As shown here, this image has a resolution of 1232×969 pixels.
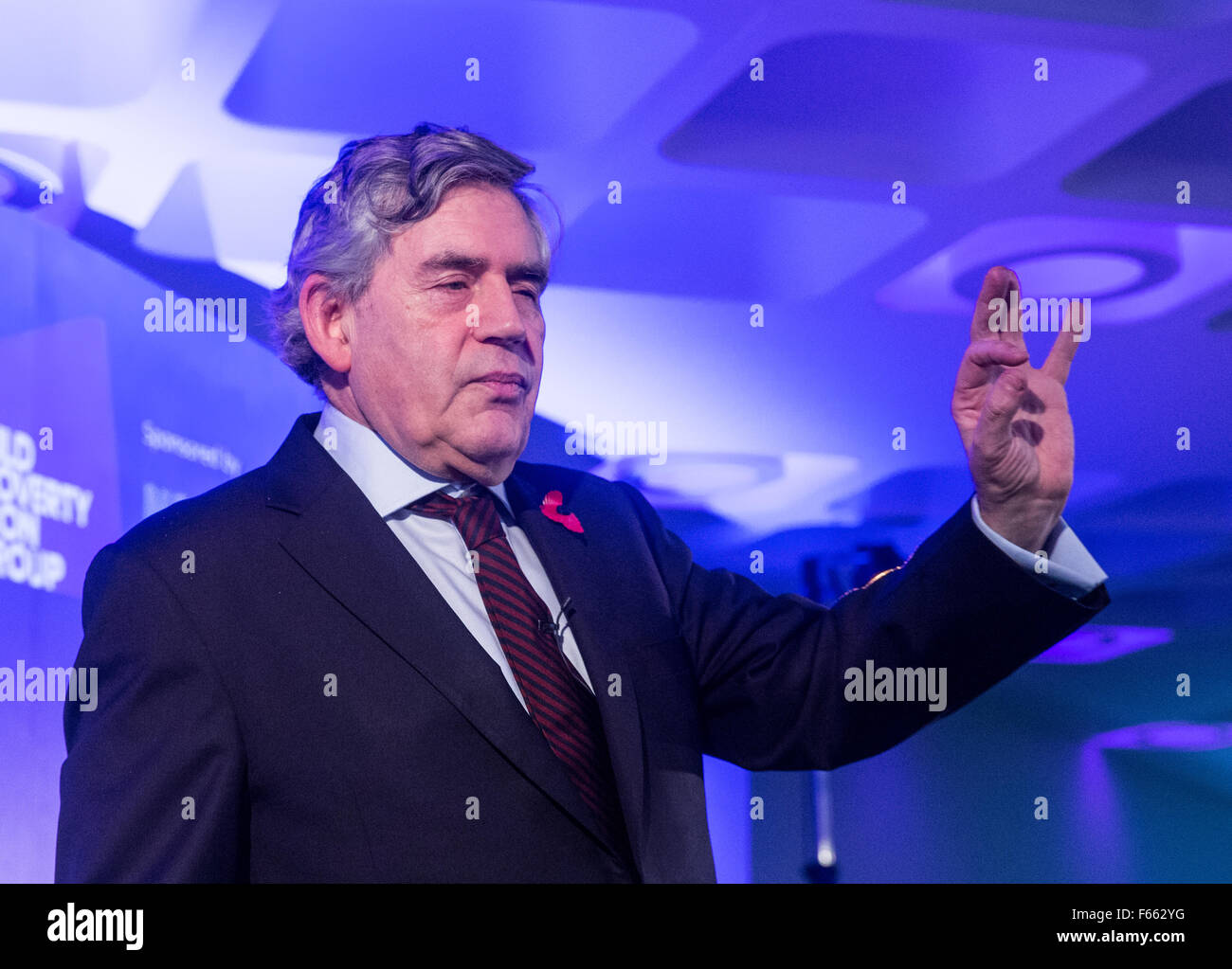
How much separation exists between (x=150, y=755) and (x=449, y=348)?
0.83m

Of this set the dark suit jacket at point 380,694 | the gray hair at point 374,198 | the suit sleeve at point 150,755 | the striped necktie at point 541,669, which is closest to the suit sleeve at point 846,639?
the dark suit jacket at point 380,694

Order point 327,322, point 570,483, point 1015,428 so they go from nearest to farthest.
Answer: point 1015,428 → point 327,322 → point 570,483

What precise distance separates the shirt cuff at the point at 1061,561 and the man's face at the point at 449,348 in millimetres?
850

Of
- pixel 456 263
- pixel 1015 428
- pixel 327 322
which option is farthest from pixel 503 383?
pixel 1015 428

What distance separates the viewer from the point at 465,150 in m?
2.10

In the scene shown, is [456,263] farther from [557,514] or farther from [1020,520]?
[1020,520]

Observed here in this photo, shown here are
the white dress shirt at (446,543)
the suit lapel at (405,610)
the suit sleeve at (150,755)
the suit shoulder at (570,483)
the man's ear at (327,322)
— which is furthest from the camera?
the suit shoulder at (570,483)

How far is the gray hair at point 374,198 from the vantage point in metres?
2.06

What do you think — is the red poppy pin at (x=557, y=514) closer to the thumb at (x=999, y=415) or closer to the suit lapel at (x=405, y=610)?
the suit lapel at (x=405, y=610)

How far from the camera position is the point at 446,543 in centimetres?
201

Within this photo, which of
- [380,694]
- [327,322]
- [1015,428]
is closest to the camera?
[380,694]

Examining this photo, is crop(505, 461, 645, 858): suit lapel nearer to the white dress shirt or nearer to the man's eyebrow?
the white dress shirt
